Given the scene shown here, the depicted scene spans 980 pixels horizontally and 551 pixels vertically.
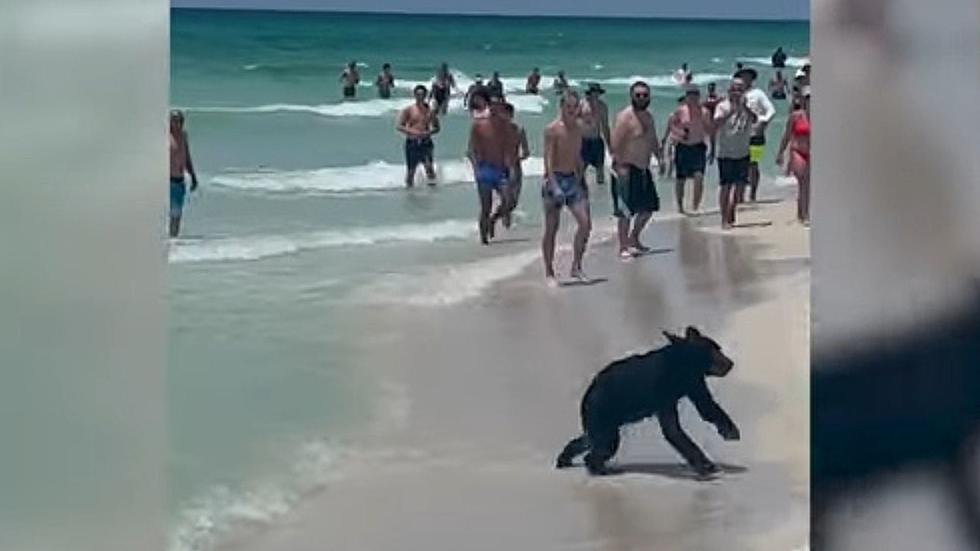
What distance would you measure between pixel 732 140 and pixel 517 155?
1.50 feet

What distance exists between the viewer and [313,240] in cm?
459

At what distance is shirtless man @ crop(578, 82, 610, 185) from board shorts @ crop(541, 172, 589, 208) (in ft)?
0.21

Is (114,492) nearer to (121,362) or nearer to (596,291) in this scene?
(121,362)

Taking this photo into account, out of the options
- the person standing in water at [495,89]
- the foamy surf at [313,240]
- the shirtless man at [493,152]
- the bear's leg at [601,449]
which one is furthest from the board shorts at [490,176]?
the bear's leg at [601,449]

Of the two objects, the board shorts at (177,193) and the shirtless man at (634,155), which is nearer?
the board shorts at (177,193)

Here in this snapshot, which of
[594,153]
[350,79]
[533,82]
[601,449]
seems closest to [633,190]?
[594,153]

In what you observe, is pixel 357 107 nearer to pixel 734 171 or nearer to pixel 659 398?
pixel 734 171

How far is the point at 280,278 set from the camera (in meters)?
4.07

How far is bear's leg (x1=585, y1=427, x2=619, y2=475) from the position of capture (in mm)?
2449

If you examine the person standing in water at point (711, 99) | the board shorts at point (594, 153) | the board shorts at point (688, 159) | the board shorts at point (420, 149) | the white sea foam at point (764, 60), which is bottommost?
the board shorts at point (420, 149)

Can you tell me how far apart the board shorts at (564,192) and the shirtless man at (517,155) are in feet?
0.34

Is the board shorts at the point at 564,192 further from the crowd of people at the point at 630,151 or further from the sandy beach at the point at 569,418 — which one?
the sandy beach at the point at 569,418

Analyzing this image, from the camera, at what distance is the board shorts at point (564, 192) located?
2.96 m

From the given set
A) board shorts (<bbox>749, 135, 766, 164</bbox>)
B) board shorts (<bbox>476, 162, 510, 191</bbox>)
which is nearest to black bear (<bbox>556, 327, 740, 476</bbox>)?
board shorts (<bbox>749, 135, 766, 164</bbox>)
